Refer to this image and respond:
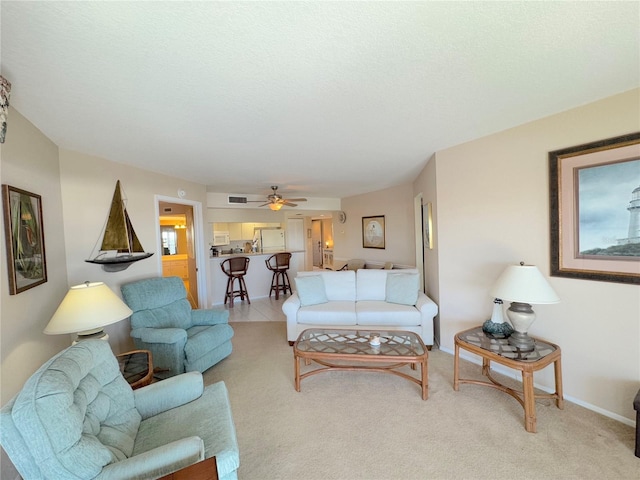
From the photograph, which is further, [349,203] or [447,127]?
[349,203]

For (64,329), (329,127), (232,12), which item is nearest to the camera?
(232,12)

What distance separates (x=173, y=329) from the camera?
2604 millimetres

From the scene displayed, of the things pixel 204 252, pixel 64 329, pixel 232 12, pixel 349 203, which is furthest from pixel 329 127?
pixel 349 203

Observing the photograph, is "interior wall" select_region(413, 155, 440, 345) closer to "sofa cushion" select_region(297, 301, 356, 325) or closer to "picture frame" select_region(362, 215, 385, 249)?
"sofa cushion" select_region(297, 301, 356, 325)

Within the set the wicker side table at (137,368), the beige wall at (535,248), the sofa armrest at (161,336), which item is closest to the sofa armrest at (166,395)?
the wicker side table at (137,368)

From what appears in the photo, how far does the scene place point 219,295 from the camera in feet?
18.5

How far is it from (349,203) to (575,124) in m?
4.79

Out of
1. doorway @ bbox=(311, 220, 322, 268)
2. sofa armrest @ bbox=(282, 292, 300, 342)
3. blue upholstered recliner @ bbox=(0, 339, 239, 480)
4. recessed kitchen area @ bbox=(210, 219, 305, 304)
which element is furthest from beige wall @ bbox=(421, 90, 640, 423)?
doorway @ bbox=(311, 220, 322, 268)

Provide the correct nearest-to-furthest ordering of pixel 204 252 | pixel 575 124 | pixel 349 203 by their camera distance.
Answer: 1. pixel 575 124
2. pixel 204 252
3. pixel 349 203

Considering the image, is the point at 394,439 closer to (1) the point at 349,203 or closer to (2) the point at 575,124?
(2) the point at 575,124

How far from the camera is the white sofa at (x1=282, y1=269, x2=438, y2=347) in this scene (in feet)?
10.6

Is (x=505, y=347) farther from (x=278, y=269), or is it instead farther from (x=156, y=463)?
(x=278, y=269)

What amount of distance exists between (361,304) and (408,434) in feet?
5.79

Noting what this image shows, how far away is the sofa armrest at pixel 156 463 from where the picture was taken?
1.07m
